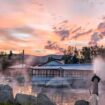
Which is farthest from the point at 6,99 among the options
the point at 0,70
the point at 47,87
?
the point at 0,70

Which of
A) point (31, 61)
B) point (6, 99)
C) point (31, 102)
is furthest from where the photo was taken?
point (31, 61)

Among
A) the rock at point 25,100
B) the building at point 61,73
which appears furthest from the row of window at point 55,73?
the rock at point 25,100

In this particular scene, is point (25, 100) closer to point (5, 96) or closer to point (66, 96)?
point (5, 96)

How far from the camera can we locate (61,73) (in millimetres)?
74000

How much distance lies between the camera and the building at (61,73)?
2625 inches

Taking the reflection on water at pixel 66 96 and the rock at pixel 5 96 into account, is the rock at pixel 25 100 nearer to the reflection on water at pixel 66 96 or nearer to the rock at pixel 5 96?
the rock at pixel 5 96

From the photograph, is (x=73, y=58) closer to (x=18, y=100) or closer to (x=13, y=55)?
(x=13, y=55)

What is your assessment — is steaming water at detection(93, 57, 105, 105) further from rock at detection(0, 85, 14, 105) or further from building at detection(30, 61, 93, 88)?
building at detection(30, 61, 93, 88)

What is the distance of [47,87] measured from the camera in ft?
203

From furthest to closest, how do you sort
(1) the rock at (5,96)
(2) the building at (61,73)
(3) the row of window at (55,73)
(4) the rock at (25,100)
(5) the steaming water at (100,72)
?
(3) the row of window at (55,73) → (2) the building at (61,73) → (1) the rock at (5,96) → (5) the steaming water at (100,72) → (4) the rock at (25,100)

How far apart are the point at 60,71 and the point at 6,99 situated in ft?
172

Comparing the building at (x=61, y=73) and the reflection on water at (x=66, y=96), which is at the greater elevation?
the building at (x=61, y=73)

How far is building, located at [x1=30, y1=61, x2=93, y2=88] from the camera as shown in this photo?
66.7 metres

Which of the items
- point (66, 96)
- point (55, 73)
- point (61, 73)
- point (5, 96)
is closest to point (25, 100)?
point (5, 96)
